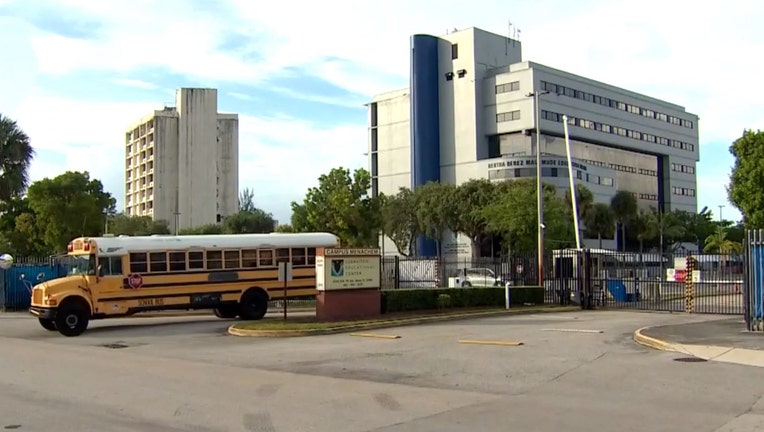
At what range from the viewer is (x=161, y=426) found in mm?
9547

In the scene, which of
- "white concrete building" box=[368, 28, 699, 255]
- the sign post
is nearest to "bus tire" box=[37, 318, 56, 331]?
the sign post

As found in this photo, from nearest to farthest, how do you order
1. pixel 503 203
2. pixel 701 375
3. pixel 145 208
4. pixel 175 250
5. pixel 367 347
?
pixel 701 375 < pixel 367 347 < pixel 175 250 < pixel 503 203 < pixel 145 208

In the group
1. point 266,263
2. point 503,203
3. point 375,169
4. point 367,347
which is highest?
point 375,169

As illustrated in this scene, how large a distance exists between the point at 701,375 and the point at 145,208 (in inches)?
5066

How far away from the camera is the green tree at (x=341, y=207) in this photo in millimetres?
72188

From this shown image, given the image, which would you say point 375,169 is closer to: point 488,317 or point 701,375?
point 488,317

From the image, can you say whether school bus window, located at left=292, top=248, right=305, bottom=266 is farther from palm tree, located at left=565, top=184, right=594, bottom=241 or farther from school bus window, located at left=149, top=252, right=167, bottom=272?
palm tree, located at left=565, top=184, right=594, bottom=241

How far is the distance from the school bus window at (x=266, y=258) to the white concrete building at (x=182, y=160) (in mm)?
99460

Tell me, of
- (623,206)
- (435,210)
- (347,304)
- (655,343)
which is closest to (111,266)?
(347,304)

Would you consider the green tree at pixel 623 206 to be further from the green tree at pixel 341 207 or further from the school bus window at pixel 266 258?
the school bus window at pixel 266 258

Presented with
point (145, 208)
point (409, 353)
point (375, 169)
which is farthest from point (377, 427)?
point (145, 208)

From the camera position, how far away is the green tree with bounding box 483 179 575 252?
197ft

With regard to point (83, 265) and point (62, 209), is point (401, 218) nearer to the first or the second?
point (62, 209)

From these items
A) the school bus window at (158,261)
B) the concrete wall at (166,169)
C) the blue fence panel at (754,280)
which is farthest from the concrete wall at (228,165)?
the blue fence panel at (754,280)
